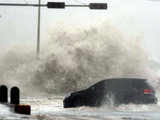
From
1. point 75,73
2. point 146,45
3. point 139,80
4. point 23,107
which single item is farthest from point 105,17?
point 23,107

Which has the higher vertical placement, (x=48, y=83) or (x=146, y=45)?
(x=146, y=45)

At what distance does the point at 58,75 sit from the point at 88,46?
11.7 feet

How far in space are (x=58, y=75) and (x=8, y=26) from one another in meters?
10.1

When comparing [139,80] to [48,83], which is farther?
[48,83]

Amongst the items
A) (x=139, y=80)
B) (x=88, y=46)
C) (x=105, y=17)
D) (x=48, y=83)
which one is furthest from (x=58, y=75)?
(x=139, y=80)

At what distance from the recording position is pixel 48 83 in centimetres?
3447

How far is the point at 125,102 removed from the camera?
20.3 meters

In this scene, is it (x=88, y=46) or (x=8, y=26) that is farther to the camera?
(x=8, y=26)

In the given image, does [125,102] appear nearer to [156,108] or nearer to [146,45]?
[156,108]

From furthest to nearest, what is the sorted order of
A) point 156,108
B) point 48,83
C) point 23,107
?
point 48,83 → point 156,108 → point 23,107

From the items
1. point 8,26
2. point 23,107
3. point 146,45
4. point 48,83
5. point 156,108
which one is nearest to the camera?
point 23,107

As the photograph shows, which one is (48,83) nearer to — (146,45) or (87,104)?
(146,45)

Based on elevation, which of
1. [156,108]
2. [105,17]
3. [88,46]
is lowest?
[156,108]

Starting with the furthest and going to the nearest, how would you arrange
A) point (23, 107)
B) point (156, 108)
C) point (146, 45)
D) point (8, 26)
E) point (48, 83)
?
point (8, 26), point (146, 45), point (48, 83), point (156, 108), point (23, 107)
